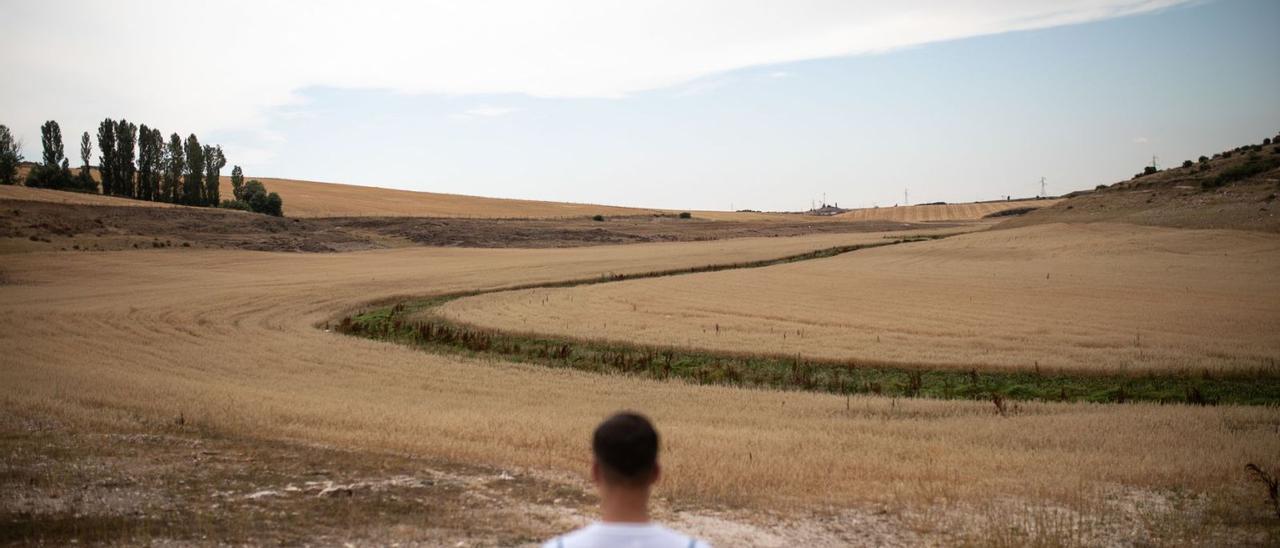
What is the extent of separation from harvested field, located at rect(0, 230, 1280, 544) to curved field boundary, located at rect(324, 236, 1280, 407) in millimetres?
1765

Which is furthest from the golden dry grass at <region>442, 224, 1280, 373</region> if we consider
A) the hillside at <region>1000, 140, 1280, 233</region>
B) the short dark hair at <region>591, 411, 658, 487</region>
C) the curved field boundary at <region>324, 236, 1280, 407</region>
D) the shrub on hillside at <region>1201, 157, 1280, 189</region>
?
the shrub on hillside at <region>1201, 157, 1280, 189</region>

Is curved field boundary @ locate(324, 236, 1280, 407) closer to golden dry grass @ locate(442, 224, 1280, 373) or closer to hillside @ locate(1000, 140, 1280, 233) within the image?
golden dry grass @ locate(442, 224, 1280, 373)

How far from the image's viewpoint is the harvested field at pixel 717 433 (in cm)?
961

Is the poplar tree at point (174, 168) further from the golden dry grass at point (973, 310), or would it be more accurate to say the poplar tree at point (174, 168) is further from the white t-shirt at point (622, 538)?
the white t-shirt at point (622, 538)

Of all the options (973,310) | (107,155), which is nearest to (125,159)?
(107,155)

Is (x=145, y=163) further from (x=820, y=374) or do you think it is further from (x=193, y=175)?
(x=820, y=374)

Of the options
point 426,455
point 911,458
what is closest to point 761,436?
point 911,458

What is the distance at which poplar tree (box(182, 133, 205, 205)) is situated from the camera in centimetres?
9806

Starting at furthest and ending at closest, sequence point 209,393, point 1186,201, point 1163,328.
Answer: point 1186,201 < point 1163,328 < point 209,393

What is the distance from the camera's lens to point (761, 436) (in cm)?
1397

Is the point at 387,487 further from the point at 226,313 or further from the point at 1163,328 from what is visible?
the point at 226,313

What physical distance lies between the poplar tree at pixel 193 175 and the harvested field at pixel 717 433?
3025 inches

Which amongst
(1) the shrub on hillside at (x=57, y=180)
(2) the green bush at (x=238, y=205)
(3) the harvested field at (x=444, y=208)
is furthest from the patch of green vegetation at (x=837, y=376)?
(1) the shrub on hillside at (x=57, y=180)

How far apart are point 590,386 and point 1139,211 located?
66.2 metres
